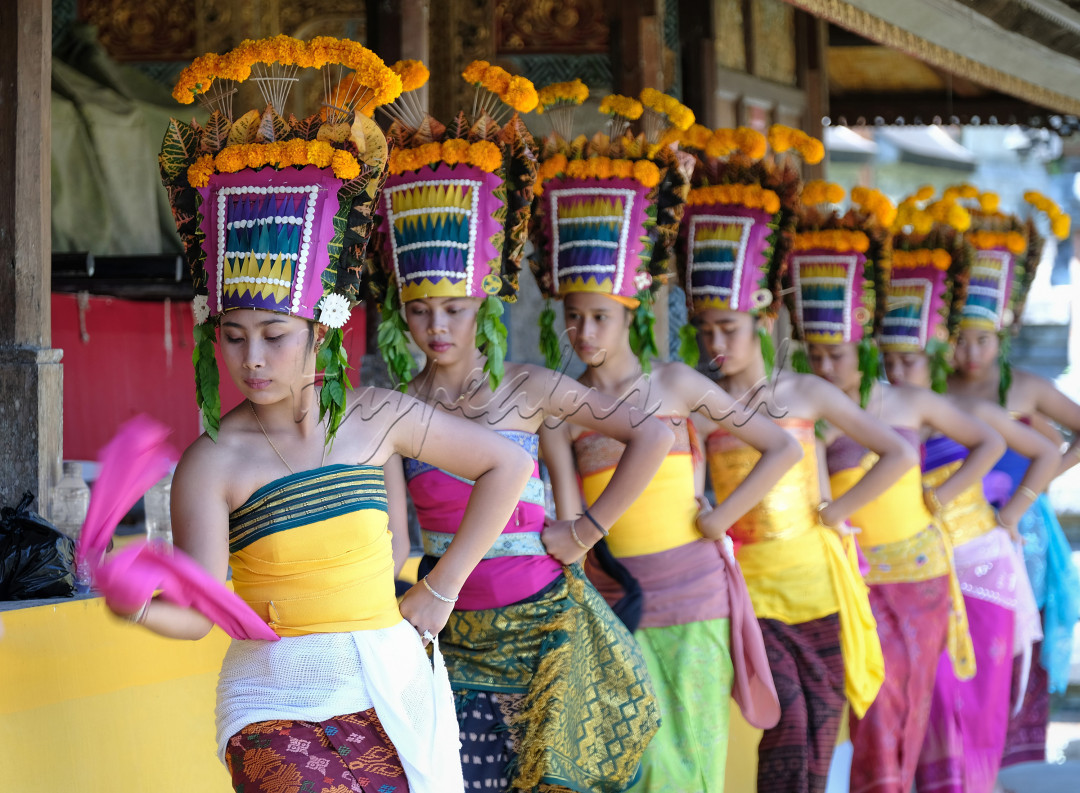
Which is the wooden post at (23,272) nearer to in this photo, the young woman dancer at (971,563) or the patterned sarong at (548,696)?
the patterned sarong at (548,696)

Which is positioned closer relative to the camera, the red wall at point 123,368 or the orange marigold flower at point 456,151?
the orange marigold flower at point 456,151

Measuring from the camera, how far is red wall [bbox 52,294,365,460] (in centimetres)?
547

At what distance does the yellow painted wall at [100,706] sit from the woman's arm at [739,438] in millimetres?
1615

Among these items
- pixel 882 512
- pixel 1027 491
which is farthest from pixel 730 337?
pixel 1027 491

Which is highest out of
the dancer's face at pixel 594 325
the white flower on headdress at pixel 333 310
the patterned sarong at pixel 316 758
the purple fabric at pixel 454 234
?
the purple fabric at pixel 454 234

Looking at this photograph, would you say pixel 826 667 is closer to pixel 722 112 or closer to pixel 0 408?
pixel 0 408

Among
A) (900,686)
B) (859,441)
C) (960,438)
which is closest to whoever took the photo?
(859,441)

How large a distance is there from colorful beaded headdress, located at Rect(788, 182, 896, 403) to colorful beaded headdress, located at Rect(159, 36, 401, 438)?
9.51 feet

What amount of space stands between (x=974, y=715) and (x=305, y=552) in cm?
390

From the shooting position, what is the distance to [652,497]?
383 centimetres

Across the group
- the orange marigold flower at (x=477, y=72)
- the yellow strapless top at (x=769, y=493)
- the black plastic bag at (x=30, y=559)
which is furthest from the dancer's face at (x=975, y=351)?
the black plastic bag at (x=30, y=559)

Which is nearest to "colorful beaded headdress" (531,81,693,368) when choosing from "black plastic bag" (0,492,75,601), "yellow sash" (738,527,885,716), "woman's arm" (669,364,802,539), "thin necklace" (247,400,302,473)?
"woman's arm" (669,364,802,539)

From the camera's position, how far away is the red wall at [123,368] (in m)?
5.47

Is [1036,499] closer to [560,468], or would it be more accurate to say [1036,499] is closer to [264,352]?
[560,468]
